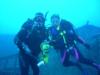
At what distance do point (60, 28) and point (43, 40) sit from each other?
0.95 meters

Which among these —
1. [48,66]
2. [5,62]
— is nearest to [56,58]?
[48,66]

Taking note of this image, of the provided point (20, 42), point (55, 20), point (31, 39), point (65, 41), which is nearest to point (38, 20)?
point (31, 39)

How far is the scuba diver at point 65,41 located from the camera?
751 centimetres

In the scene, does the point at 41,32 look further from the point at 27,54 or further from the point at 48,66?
A: the point at 48,66

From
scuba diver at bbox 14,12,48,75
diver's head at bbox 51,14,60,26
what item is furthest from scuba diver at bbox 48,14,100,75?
scuba diver at bbox 14,12,48,75

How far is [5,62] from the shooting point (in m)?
23.9

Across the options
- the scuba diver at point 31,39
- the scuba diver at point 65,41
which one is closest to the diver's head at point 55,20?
the scuba diver at point 65,41

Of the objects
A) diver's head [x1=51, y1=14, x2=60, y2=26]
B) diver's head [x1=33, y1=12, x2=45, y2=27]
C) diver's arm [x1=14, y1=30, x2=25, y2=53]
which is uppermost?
diver's head [x1=51, y1=14, x2=60, y2=26]

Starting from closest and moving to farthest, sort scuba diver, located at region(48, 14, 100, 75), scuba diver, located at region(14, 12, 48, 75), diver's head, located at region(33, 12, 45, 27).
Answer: scuba diver, located at region(14, 12, 48, 75)
diver's head, located at region(33, 12, 45, 27)
scuba diver, located at region(48, 14, 100, 75)

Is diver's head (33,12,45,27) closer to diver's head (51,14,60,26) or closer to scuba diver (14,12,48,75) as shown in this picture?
scuba diver (14,12,48,75)

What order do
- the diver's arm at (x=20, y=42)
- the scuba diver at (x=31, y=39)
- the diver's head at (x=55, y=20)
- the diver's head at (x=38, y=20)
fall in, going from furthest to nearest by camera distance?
the diver's head at (x=55, y=20) → the diver's head at (x=38, y=20) → the scuba diver at (x=31, y=39) → the diver's arm at (x=20, y=42)

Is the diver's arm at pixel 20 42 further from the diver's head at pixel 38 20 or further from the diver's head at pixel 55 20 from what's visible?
the diver's head at pixel 55 20

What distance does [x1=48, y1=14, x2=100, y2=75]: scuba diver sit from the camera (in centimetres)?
751

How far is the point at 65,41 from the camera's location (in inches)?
296
